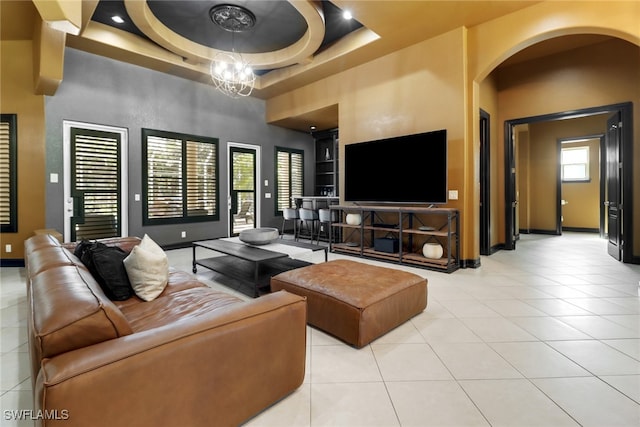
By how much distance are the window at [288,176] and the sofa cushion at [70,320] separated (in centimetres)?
667

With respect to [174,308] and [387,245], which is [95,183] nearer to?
[174,308]

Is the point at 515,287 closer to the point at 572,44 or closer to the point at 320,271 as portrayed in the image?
the point at 320,271

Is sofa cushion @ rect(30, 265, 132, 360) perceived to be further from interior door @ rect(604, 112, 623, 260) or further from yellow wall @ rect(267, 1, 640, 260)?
interior door @ rect(604, 112, 623, 260)

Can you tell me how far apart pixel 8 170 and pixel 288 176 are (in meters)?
5.20

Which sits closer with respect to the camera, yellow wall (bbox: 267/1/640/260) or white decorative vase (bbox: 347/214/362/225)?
yellow wall (bbox: 267/1/640/260)

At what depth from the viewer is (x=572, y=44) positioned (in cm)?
490

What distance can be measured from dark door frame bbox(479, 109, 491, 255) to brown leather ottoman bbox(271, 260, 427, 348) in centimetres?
325

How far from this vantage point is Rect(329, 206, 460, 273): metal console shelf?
167 inches

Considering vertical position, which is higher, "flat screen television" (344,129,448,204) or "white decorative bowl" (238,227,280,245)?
"flat screen television" (344,129,448,204)

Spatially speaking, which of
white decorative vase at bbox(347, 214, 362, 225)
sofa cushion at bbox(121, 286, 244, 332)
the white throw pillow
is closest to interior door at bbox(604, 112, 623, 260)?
white decorative vase at bbox(347, 214, 362, 225)

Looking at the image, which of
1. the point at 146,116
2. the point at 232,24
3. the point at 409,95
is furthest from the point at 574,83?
the point at 146,116

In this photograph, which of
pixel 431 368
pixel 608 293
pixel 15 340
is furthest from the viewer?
pixel 608 293

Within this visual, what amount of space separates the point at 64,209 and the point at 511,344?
6128 mm

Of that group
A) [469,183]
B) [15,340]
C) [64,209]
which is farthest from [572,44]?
[64,209]
